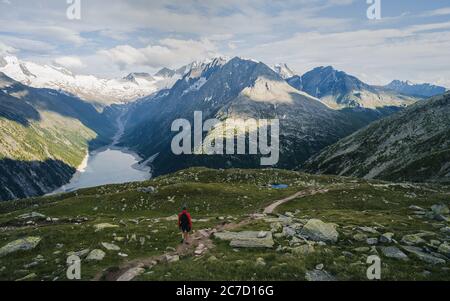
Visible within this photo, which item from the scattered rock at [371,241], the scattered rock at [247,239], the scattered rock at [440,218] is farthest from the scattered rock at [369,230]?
the scattered rock at [440,218]

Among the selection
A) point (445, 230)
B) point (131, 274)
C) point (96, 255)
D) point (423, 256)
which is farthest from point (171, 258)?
point (445, 230)

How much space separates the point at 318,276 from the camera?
23.6 m

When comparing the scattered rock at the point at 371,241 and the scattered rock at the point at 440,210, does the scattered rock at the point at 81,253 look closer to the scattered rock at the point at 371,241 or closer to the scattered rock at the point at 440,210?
the scattered rock at the point at 371,241

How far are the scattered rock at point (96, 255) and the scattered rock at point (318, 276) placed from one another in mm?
15992

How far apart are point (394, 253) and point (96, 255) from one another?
76.3ft

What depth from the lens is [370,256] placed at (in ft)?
88.4

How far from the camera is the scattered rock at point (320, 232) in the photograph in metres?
32.0

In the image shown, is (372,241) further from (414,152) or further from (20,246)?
(414,152)

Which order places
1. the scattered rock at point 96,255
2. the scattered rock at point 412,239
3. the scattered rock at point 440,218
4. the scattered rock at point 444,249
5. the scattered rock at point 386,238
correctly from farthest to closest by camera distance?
the scattered rock at point 440,218 → the scattered rock at point 386,238 → the scattered rock at point 412,239 → the scattered rock at point 96,255 → the scattered rock at point 444,249

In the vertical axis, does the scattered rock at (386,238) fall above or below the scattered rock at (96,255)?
above

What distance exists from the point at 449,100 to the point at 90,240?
687 ft

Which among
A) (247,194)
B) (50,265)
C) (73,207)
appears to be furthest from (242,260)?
(73,207)

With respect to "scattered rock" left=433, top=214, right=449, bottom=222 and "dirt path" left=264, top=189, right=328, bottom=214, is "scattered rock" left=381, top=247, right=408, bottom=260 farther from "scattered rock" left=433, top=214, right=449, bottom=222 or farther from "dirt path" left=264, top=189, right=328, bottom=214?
"dirt path" left=264, top=189, right=328, bottom=214
